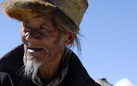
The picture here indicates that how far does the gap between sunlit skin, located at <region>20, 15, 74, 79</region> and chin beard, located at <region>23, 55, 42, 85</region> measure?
44 millimetres

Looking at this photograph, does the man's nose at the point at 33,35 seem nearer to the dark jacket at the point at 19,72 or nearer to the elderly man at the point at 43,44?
the elderly man at the point at 43,44

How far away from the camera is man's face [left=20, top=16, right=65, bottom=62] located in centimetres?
462

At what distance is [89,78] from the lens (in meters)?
5.09

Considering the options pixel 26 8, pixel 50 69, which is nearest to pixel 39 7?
pixel 26 8

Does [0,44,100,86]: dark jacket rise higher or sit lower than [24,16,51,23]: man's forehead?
lower

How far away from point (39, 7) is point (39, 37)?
12.7 inches

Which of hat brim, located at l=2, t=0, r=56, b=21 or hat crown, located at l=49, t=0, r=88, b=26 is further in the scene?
hat crown, located at l=49, t=0, r=88, b=26

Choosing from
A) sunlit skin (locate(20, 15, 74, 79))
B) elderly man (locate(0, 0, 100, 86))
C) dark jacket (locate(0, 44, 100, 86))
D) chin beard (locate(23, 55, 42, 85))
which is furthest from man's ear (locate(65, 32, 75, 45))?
chin beard (locate(23, 55, 42, 85))

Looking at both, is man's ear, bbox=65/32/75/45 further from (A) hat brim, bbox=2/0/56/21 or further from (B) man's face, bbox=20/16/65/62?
(A) hat brim, bbox=2/0/56/21

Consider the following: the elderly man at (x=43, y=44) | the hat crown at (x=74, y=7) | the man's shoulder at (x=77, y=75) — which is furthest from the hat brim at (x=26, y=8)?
the man's shoulder at (x=77, y=75)

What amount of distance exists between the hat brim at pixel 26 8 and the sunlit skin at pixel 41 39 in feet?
0.25

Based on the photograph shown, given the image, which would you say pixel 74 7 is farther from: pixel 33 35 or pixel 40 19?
pixel 33 35

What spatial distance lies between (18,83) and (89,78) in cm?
86

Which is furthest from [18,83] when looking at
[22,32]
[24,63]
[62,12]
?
[62,12]
